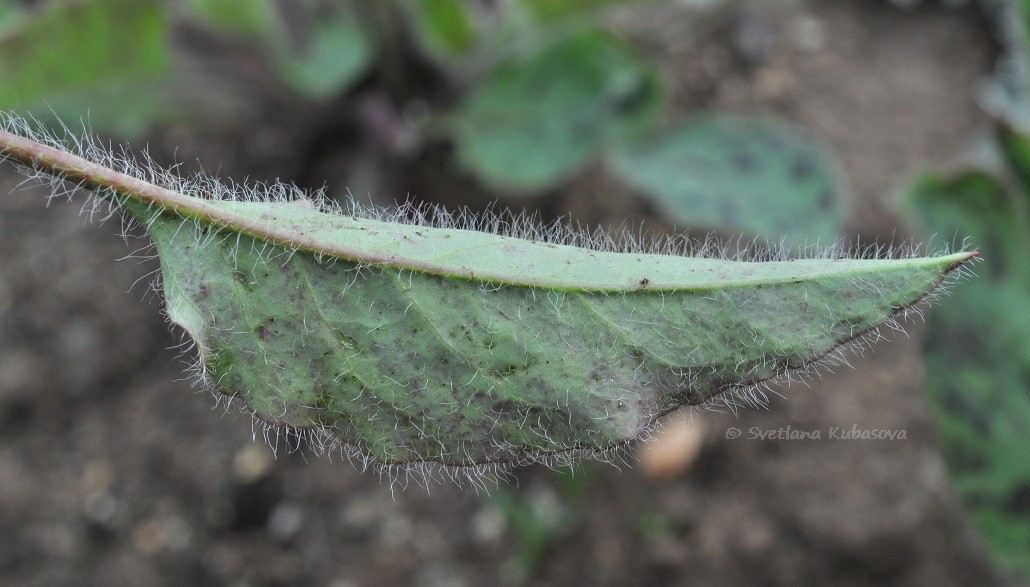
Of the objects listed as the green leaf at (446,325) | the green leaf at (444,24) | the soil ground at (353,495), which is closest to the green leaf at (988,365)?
the soil ground at (353,495)

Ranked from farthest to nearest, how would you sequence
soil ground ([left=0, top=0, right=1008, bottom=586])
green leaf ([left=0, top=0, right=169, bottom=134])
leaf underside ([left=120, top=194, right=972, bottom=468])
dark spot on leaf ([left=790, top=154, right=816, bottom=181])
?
dark spot on leaf ([left=790, top=154, right=816, bottom=181]) < soil ground ([left=0, top=0, right=1008, bottom=586]) < green leaf ([left=0, top=0, right=169, bottom=134]) < leaf underside ([left=120, top=194, right=972, bottom=468])

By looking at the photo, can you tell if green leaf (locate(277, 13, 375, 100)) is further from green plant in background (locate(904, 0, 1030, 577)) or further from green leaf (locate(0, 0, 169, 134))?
green plant in background (locate(904, 0, 1030, 577))

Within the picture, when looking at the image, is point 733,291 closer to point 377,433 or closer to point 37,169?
point 377,433

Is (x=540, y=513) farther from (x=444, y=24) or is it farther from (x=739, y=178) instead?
(x=444, y=24)

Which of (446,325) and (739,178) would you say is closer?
(446,325)

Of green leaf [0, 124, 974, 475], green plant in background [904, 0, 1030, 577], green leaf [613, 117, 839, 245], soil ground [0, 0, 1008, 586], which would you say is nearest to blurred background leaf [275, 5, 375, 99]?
soil ground [0, 0, 1008, 586]

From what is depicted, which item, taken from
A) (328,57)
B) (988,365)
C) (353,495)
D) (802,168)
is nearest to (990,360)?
(988,365)
